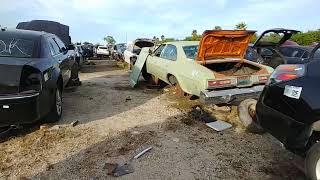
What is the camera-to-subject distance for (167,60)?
9875 mm

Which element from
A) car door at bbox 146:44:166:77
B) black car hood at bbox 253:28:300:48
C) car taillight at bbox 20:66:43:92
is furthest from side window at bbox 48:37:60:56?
black car hood at bbox 253:28:300:48

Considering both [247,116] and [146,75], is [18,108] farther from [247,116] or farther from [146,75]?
[146,75]

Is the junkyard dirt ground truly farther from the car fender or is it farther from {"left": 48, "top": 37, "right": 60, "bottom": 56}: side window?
{"left": 48, "top": 37, "right": 60, "bottom": 56}: side window

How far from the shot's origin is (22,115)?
5.56m

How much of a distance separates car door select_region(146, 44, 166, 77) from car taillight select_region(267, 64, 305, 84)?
5.96m

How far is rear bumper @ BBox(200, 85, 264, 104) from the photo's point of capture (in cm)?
750

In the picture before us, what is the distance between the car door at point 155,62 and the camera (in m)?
10.6

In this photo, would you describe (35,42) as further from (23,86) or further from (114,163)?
(114,163)

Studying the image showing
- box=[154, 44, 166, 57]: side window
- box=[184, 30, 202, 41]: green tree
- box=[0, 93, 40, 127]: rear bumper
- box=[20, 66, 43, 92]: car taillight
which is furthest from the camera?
box=[184, 30, 202, 41]: green tree

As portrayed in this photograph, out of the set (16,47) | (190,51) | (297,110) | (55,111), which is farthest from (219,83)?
(16,47)

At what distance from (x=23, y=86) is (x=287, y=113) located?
11.8ft

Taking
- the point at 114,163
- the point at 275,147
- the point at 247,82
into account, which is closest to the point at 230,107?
the point at 247,82

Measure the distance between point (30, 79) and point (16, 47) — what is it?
3.30 ft

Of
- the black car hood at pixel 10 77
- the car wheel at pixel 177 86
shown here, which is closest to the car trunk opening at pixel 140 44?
the car wheel at pixel 177 86
